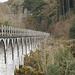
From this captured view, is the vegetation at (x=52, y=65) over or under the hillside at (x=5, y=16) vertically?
under

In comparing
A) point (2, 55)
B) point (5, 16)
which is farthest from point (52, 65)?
point (5, 16)

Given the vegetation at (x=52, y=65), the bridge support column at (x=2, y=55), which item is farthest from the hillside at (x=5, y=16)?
the bridge support column at (x=2, y=55)

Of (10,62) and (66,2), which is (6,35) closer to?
(10,62)

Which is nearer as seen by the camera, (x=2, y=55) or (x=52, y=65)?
(x=2, y=55)

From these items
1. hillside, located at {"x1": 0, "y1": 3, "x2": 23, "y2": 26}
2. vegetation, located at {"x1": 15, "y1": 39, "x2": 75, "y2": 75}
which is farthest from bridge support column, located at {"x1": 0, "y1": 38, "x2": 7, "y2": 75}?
hillside, located at {"x1": 0, "y1": 3, "x2": 23, "y2": 26}

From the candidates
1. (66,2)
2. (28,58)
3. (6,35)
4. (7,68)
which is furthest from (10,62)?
(66,2)

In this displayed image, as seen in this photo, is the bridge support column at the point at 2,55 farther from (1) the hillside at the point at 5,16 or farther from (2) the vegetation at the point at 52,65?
(1) the hillside at the point at 5,16

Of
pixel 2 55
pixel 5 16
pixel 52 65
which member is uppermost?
pixel 5 16

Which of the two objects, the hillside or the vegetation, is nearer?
the vegetation

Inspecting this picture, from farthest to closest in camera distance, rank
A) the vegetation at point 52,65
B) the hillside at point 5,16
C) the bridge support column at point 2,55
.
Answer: the hillside at point 5,16
the vegetation at point 52,65
the bridge support column at point 2,55

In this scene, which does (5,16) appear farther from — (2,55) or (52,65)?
(52,65)

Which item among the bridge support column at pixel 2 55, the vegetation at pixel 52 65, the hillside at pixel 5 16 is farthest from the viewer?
the hillside at pixel 5 16

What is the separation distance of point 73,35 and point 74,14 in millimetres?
9614

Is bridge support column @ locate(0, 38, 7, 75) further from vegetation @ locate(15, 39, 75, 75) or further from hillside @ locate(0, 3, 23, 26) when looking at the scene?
hillside @ locate(0, 3, 23, 26)
